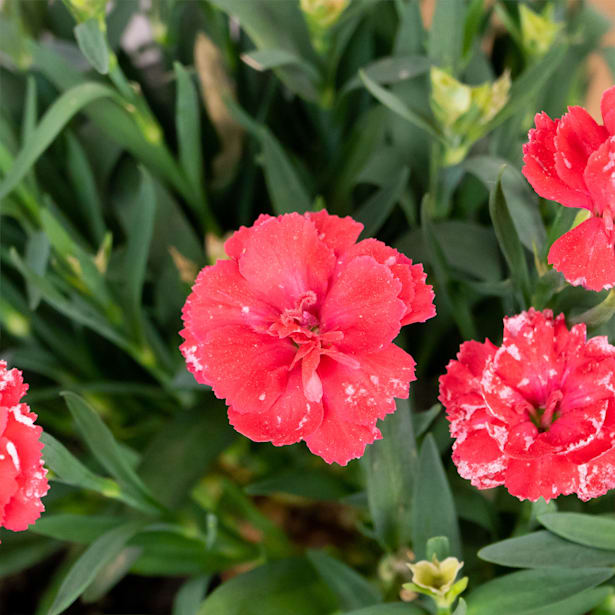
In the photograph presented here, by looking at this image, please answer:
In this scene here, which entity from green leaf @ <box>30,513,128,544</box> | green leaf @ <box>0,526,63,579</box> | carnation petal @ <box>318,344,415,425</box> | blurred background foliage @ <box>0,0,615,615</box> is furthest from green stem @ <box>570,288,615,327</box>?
green leaf @ <box>0,526,63,579</box>

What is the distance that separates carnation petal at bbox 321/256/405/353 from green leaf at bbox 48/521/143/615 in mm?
216

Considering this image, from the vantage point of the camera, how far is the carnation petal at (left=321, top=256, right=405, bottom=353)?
0.33 m

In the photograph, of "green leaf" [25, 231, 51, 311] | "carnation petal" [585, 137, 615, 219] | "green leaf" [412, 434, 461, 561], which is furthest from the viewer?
"green leaf" [25, 231, 51, 311]

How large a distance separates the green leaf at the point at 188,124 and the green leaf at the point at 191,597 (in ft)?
1.06

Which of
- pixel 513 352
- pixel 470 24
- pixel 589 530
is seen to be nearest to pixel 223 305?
pixel 513 352

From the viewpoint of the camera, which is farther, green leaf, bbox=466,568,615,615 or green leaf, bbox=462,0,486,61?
green leaf, bbox=462,0,486,61

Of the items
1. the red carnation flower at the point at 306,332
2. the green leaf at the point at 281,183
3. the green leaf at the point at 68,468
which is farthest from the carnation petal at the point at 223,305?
the green leaf at the point at 281,183

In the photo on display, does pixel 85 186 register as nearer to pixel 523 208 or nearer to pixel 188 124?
pixel 188 124

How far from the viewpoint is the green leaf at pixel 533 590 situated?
1.30 ft

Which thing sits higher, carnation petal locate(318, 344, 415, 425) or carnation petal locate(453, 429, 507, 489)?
carnation petal locate(318, 344, 415, 425)

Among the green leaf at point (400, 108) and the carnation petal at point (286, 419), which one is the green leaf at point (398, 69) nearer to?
the green leaf at point (400, 108)

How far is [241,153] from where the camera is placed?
685mm

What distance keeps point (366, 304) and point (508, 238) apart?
12 cm

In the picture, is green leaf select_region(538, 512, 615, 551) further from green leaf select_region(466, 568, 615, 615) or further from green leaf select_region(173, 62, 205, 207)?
green leaf select_region(173, 62, 205, 207)
